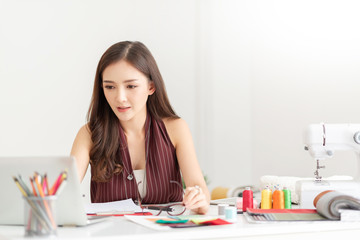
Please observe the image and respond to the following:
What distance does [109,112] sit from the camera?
2.34 m

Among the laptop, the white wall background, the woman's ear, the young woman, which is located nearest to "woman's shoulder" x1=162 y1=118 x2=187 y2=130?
the young woman

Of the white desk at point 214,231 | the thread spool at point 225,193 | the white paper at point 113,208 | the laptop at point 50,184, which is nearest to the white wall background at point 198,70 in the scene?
the thread spool at point 225,193

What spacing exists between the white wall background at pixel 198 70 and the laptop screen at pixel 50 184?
2356mm

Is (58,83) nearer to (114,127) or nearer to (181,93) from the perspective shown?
(181,93)

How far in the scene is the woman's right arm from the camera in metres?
2.24

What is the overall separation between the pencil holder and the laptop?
11 cm

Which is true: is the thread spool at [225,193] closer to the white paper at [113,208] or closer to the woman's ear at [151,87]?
the woman's ear at [151,87]

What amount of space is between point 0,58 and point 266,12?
209 cm

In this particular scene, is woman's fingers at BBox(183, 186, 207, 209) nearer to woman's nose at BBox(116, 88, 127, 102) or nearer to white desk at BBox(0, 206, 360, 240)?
white desk at BBox(0, 206, 360, 240)

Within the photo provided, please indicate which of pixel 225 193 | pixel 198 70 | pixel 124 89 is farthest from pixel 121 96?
pixel 198 70

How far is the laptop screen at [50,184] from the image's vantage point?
1.31m

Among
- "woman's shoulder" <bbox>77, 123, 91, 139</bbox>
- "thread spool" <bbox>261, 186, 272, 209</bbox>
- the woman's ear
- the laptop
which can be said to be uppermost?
the woman's ear

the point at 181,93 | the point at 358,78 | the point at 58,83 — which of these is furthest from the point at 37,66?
the point at 358,78

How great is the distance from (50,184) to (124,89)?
856 mm
